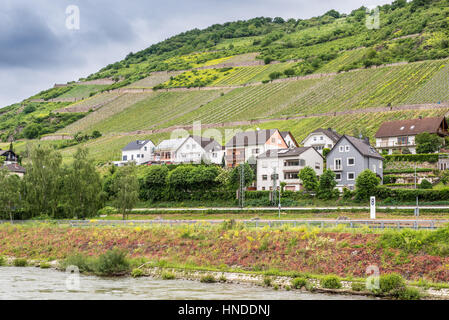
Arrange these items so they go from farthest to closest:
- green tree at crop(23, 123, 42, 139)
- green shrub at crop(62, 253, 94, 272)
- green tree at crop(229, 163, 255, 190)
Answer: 1. green tree at crop(23, 123, 42, 139)
2. green tree at crop(229, 163, 255, 190)
3. green shrub at crop(62, 253, 94, 272)

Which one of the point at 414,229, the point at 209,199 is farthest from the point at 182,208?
the point at 414,229

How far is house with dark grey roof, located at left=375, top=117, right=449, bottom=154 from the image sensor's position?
3797 inches

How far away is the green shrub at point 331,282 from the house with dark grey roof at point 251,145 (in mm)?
64618

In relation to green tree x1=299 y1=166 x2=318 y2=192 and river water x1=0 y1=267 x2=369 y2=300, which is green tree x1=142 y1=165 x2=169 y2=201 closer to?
green tree x1=299 y1=166 x2=318 y2=192

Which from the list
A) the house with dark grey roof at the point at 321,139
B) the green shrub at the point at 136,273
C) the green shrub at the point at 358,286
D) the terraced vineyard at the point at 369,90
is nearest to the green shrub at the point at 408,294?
the green shrub at the point at 358,286

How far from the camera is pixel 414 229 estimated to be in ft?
118

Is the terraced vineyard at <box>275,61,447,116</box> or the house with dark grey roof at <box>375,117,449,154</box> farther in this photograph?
the terraced vineyard at <box>275,61,447,116</box>

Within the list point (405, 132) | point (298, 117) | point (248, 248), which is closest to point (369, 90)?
point (298, 117)

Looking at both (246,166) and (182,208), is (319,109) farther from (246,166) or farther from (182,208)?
(182,208)

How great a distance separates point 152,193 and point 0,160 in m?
49.1

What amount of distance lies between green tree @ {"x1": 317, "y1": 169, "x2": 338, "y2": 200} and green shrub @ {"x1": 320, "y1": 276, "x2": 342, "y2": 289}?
138 ft

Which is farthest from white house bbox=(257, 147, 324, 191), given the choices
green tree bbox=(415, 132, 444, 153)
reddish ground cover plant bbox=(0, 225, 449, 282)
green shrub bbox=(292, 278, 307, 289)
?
green shrub bbox=(292, 278, 307, 289)

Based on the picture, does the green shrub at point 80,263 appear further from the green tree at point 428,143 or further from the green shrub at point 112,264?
the green tree at point 428,143

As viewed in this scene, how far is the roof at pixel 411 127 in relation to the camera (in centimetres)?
9681
